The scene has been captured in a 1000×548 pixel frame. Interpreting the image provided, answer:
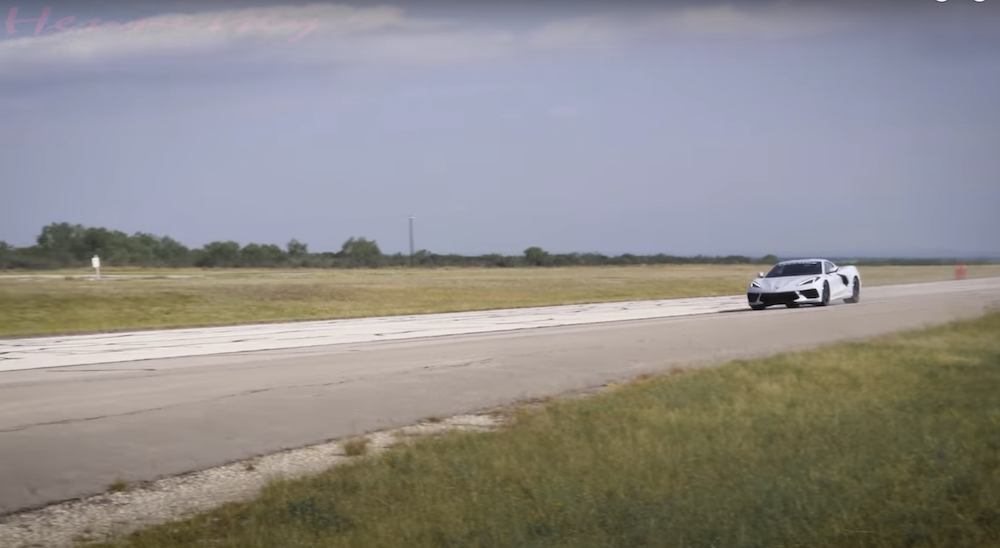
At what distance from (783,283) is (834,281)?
7.24 feet

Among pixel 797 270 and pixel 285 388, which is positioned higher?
pixel 797 270

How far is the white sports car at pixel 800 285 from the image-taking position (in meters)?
30.9

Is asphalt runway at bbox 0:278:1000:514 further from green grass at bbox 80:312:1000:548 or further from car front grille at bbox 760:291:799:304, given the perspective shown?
car front grille at bbox 760:291:799:304

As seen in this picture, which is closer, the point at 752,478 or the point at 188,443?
the point at 752,478

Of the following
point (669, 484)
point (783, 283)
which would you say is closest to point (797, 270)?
point (783, 283)

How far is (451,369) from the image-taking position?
1623 cm

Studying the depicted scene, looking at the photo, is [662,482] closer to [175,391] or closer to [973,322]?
[175,391]

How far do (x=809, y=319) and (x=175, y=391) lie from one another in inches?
713

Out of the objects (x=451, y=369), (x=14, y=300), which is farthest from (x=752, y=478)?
(x=14, y=300)

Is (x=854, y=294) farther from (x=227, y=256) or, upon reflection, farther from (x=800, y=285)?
(x=227, y=256)

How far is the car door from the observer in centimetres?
3179

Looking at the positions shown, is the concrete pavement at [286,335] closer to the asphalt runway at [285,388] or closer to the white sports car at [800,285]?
the asphalt runway at [285,388]

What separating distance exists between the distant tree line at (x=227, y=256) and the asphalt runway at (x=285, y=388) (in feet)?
122

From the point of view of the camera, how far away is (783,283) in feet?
102
